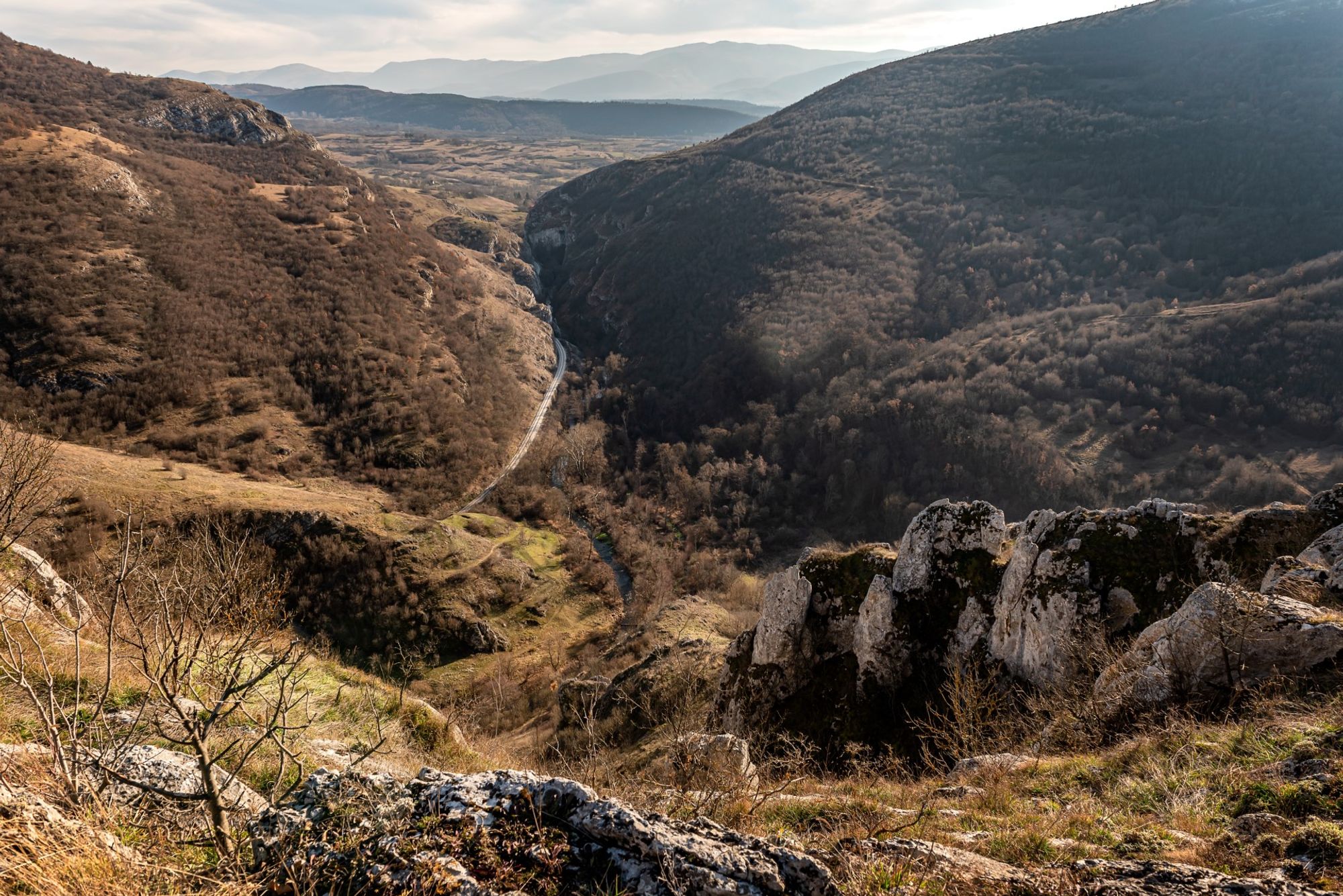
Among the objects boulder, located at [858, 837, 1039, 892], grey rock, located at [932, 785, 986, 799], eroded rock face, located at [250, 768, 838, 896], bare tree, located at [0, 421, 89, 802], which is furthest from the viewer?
grey rock, located at [932, 785, 986, 799]

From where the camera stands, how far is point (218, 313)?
6925cm

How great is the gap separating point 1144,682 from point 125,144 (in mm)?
129516

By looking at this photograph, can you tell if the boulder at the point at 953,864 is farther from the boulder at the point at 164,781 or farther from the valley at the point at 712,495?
the boulder at the point at 164,781

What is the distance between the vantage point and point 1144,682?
41.5ft

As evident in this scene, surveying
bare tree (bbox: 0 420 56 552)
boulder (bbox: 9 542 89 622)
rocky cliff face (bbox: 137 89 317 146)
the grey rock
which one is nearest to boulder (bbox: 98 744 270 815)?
bare tree (bbox: 0 420 56 552)

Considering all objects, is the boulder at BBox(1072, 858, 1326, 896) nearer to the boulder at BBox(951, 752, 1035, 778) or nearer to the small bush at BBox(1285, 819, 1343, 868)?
the small bush at BBox(1285, 819, 1343, 868)

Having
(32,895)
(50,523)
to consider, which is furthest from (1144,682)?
(50,523)

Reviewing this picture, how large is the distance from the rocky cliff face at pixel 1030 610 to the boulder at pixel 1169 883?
683cm

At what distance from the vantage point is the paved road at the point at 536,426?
66562mm

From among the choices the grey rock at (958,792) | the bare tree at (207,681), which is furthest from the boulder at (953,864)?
the bare tree at (207,681)

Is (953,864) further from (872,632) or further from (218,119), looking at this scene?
(218,119)

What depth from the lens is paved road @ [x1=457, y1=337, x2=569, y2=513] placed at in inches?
2621

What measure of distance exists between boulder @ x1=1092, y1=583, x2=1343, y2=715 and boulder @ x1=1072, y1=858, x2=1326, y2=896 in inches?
266

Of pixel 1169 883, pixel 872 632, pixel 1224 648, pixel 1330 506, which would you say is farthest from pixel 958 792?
pixel 1330 506
